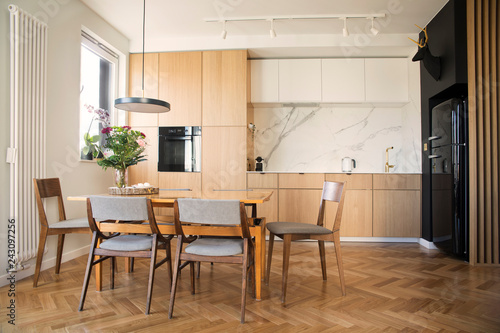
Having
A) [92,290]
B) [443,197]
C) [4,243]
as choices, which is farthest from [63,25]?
[443,197]

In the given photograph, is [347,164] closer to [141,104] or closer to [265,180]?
[265,180]

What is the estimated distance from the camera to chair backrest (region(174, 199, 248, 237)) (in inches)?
72.0

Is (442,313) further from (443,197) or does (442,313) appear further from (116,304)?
(116,304)

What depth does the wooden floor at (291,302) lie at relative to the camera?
1.81 metres

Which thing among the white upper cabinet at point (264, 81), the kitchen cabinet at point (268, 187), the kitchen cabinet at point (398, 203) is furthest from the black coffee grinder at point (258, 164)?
the kitchen cabinet at point (398, 203)

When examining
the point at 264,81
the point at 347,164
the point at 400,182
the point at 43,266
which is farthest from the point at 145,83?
the point at 400,182

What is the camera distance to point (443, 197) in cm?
345

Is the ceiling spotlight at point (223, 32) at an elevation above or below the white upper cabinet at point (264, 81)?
above

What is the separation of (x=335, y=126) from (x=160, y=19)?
2.73 metres

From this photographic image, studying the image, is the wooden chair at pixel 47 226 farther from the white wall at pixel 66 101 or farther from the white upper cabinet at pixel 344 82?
the white upper cabinet at pixel 344 82

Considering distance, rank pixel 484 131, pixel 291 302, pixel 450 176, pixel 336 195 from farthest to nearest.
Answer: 1. pixel 450 176
2. pixel 484 131
3. pixel 336 195
4. pixel 291 302

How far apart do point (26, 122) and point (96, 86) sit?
140 cm

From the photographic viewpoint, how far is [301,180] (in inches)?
163

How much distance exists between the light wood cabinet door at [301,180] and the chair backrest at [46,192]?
7.94 ft
